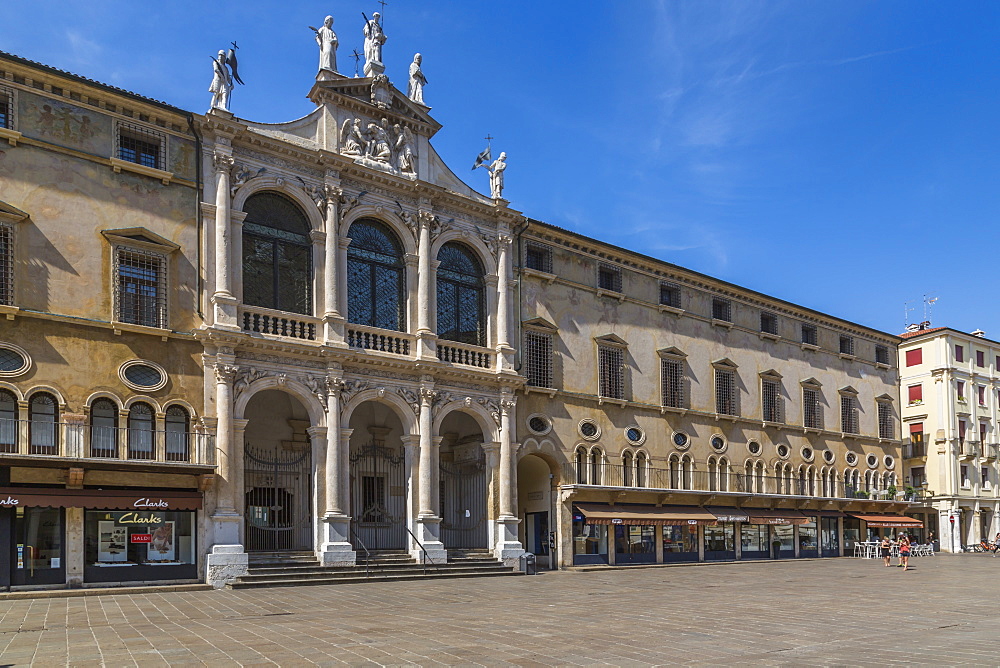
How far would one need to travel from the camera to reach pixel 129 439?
24.4m

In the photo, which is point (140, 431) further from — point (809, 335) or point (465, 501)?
point (809, 335)

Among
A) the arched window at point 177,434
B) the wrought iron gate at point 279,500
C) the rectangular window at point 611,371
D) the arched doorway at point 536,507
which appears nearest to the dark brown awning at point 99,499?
the arched window at point 177,434

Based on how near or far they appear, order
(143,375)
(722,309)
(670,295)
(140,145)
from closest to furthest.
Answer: (143,375) < (140,145) < (670,295) < (722,309)

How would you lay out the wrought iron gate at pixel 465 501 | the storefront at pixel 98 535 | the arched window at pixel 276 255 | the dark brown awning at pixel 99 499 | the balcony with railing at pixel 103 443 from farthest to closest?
the wrought iron gate at pixel 465 501
the arched window at pixel 276 255
the balcony with railing at pixel 103 443
the storefront at pixel 98 535
the dark brown awning at pixel 99 499

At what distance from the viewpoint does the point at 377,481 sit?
3231 centimetres

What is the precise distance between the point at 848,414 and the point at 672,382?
14.8m

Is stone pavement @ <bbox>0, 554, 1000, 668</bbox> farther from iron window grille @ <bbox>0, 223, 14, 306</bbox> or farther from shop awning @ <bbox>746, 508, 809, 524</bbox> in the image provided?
shop awning @ <bbox>746, 508, 809, 524</bbox>

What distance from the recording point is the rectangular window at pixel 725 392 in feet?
138

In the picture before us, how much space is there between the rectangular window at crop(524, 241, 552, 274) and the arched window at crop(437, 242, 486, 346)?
103 inches

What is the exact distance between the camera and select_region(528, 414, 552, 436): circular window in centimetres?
3444

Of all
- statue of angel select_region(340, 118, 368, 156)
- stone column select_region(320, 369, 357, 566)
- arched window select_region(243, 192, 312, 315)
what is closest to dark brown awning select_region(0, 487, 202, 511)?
stone column select_region(320, 369, 357, 566)

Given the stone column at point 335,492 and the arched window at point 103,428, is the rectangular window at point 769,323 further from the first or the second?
the arched window at point 103,428

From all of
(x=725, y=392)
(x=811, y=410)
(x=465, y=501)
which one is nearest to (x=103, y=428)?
(x=465, y=501)

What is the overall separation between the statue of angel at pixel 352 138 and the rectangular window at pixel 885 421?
35.1 meters
